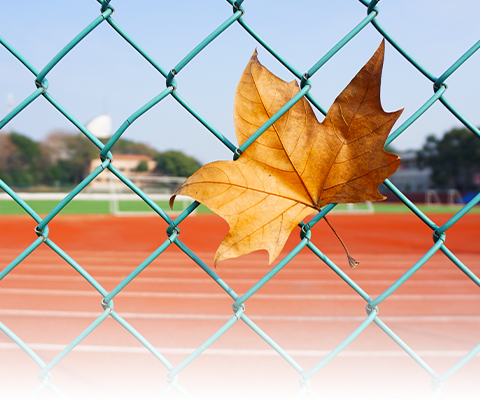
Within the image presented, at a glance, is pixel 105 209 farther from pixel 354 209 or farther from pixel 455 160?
pixel 455 160

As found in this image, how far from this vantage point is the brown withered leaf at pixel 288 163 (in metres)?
0.66

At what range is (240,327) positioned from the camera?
149 inches

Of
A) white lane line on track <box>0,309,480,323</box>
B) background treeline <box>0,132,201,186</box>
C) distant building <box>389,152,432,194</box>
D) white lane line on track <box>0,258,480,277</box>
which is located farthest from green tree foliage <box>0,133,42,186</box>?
distant building <box>389,152,432,194</box>

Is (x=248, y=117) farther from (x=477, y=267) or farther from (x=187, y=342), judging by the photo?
(x=477, y=267)

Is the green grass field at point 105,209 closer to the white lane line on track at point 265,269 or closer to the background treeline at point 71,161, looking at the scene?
the background treeline at point 71,161

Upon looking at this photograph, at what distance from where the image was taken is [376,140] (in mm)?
691

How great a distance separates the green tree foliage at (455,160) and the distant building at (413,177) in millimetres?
2645

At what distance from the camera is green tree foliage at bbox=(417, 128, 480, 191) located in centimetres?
3928

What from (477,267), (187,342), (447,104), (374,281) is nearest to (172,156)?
(447,104)

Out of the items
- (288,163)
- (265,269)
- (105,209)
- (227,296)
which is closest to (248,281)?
(265,269)

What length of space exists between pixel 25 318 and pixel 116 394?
256 centimetres

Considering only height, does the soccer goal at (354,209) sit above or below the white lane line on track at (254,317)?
above

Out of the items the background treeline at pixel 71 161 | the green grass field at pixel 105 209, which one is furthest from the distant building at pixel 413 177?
the green grass field at pixel 105 209

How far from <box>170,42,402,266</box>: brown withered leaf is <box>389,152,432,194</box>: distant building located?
156 feet
